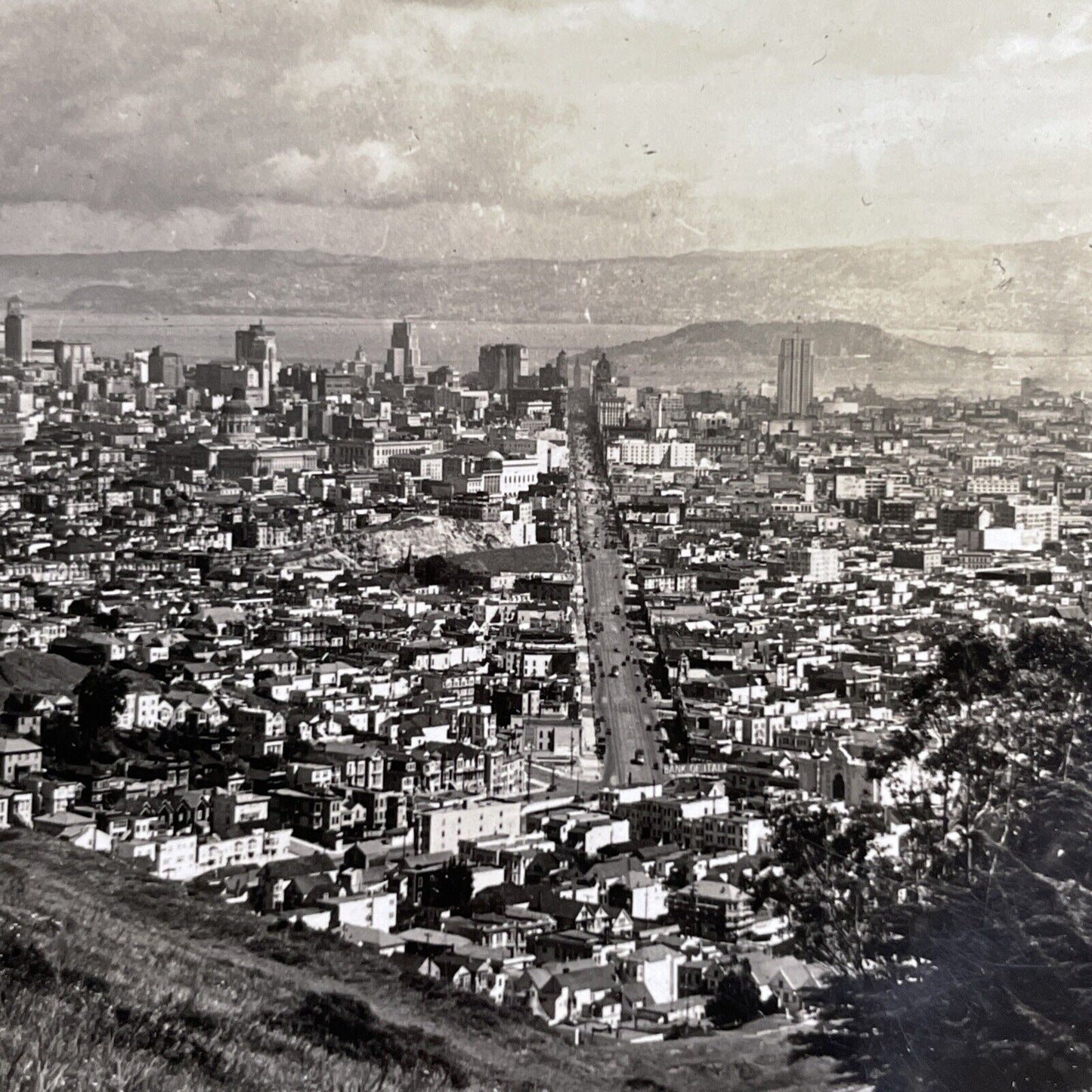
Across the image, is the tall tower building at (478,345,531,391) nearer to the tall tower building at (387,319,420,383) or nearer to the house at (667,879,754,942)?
the tall tower building at (387,319,420,383)

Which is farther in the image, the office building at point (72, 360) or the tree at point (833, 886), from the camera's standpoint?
the office building at point (72, 360)

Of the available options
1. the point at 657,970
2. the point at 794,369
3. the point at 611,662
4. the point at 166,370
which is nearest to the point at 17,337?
the point at 166,370

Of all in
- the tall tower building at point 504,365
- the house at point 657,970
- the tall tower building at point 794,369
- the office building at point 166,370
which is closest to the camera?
the house at point 657,970

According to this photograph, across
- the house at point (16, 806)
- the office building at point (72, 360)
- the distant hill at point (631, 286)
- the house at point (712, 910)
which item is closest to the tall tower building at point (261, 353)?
the distant hill at point (631, 286)

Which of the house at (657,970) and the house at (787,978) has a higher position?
the house at (787,978)

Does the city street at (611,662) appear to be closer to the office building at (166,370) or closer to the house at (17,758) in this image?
the house at (17,758)

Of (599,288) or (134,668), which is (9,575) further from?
(599,288)

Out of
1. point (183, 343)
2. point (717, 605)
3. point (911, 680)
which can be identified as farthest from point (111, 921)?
point (183, 343)
